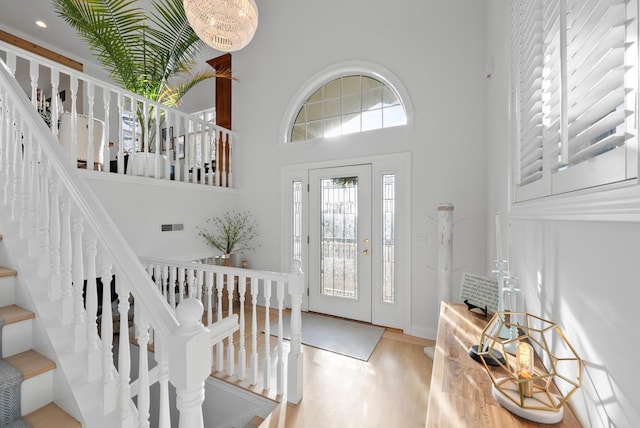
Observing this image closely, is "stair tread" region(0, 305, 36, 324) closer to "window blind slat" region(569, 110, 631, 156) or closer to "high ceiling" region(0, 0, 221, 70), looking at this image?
"window blind slat" region(569, 110, 631, 156)

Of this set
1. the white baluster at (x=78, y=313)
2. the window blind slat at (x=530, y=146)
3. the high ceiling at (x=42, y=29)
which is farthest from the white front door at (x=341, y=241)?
the high ceiling at (x=42, y=29)

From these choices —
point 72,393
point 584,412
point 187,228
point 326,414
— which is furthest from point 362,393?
point 187,228

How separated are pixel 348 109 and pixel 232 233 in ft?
7.42

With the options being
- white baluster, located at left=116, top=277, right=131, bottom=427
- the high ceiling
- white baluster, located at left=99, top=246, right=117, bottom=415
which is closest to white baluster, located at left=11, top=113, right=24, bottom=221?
white baluster, located at left=99, top=246, right=117, bottom=415

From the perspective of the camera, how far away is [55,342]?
1177 millimetres

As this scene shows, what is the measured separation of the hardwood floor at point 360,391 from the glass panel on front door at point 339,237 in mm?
878

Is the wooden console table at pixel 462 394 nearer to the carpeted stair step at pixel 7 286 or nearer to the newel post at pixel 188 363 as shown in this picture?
the newel post at pixel 188 363

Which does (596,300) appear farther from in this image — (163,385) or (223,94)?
(223,94)

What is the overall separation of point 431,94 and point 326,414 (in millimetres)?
3076

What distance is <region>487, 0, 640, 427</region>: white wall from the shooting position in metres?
0.53

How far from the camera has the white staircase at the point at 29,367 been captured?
1074 mm

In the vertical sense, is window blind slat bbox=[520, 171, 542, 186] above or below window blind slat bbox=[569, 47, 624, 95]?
below

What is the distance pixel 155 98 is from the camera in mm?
3293

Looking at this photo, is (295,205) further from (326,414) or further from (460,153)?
(326,414)
